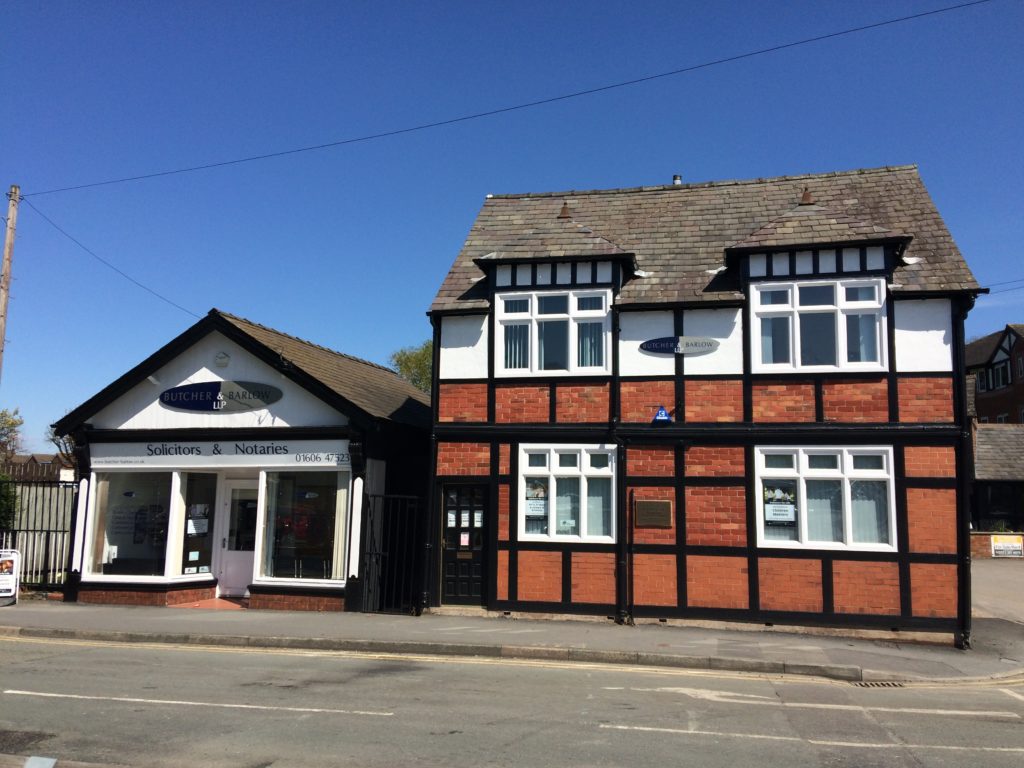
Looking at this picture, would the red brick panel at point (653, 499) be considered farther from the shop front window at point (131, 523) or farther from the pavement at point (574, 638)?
the shop front window at point (131, 523)

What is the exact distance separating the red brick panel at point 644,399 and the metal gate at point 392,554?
14.1ft

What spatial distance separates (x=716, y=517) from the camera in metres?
13.5

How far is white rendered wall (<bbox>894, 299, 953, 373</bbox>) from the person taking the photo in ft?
42.8

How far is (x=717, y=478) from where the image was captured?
13625 mm

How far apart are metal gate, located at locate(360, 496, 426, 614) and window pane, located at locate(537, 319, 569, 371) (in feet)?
11.8

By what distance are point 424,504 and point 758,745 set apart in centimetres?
968

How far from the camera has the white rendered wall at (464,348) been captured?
586 inches

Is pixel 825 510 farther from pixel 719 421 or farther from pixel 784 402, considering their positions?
pixel 719 421

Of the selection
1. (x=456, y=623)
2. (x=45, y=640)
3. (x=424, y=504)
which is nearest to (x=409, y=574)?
(x=424, y=504)

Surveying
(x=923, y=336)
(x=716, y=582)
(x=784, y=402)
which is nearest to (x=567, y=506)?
(x=716, y=582)

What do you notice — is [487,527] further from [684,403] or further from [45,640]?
[45,640]

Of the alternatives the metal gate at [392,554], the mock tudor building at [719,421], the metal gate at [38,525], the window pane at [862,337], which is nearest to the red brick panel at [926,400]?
the mock tudor building at [719,421]

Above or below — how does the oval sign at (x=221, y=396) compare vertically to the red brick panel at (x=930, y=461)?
above

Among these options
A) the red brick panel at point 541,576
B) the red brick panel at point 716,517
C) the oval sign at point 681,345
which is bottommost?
the red brick panel at point 541,576
